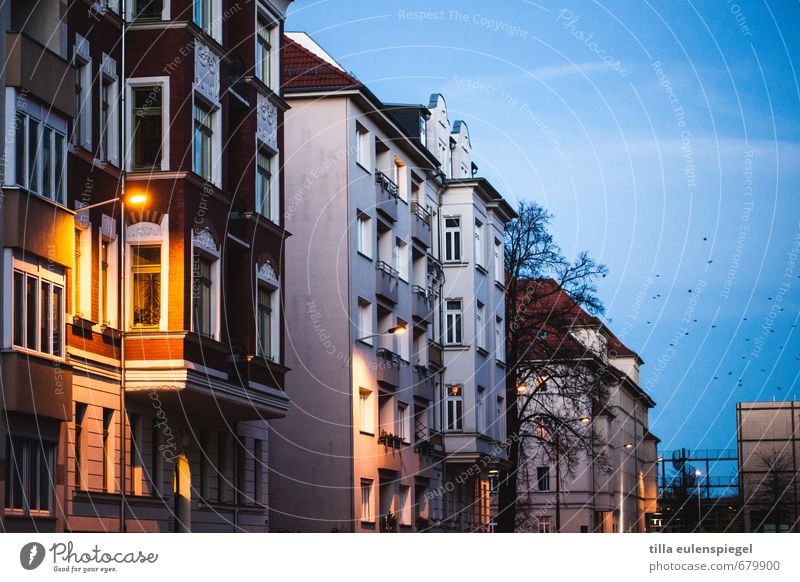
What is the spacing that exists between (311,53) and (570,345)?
54.9ft

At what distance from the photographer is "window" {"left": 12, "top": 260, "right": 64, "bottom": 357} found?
27922 mm

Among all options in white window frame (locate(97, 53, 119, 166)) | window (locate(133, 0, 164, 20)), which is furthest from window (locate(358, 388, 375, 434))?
white window frame (locate(97, 53, 119, 166))

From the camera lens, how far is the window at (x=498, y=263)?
65188 mm

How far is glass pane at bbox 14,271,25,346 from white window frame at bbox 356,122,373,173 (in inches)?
913

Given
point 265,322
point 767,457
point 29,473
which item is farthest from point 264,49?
point 767,457

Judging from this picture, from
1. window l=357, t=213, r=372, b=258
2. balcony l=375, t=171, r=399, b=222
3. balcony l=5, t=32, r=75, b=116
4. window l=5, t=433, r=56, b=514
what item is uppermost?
balcony l=375, t=171, r=399, b=222

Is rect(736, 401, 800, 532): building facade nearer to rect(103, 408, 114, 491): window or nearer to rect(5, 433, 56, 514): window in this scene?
rect(103, 408, 114, 491): window

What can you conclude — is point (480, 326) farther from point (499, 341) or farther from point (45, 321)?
point (45, 321)

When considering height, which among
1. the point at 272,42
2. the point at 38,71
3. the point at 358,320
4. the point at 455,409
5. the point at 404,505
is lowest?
the point at 404,505

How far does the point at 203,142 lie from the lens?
1380 inches

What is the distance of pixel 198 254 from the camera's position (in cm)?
3403

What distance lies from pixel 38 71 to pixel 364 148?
22501mm

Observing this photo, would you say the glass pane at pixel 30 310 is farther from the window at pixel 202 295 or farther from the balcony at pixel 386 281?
the balcony at pixel 386 281

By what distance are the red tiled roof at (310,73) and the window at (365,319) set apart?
658cm
